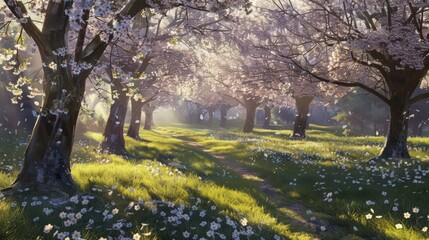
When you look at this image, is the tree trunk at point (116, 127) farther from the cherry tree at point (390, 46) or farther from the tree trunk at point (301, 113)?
the tree trunk at point (301, 113)

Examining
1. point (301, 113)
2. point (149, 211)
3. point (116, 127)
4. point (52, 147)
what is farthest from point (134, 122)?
point (149, 211)

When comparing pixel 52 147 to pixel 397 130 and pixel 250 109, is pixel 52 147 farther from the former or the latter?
pixel 250 109

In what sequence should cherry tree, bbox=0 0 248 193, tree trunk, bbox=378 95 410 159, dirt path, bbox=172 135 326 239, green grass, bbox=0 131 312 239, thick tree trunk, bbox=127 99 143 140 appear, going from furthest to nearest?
1. thick tree trunk, bbox=127 99 143 140
2. tree trunk, bbox=378 95 410 159
3. dirt path, bbox=172 135 326 239
4. cherry tree, bbox=0 0 248 193
5. green grass, bbox=0 131 312 239

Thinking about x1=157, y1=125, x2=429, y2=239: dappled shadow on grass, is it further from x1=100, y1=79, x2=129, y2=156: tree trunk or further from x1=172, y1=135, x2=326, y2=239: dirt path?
x1=100, y1=79, x2=129, y2=156: tree trunk

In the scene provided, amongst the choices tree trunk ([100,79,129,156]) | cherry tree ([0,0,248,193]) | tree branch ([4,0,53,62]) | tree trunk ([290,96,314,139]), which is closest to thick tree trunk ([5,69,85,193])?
cherry tree ([0,0,248,193])

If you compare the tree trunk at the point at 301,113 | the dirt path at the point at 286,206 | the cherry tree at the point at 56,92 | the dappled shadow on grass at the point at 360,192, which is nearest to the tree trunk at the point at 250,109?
the tree trunk at the point at 301,113

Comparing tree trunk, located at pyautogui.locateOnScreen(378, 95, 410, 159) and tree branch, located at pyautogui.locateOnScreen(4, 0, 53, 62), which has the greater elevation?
tree branch, located at pyautogui.locateOnScreen(4, 0, 53, 62)

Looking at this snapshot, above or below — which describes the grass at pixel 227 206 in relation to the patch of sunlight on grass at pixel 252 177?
above

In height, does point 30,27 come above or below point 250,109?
above

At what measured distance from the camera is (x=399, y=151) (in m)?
16.8

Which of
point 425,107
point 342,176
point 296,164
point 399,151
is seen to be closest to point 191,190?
point 342,176

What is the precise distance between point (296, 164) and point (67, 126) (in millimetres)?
11099

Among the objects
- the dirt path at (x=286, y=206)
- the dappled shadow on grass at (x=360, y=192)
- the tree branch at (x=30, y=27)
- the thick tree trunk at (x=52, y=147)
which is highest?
the tree branch at (x=30, y=27)

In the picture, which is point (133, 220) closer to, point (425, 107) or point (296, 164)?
point (296, 164)
